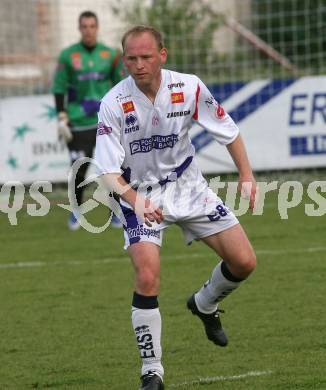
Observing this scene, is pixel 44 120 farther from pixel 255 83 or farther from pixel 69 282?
pixel 69 282

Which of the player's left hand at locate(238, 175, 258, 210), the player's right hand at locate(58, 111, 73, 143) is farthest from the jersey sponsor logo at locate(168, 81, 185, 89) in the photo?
the player's right hand at locate(58, 111, 73, 143)

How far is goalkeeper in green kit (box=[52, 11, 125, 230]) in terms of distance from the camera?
1213cm

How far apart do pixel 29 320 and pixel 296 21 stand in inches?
392

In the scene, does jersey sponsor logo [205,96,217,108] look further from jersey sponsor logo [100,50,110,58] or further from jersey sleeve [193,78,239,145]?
jersey sponsor logo [100,50,110,58]

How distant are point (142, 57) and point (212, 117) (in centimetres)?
60

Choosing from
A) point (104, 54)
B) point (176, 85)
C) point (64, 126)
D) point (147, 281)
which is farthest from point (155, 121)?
point (104, 54)

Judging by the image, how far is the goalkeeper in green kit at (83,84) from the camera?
12.1 m

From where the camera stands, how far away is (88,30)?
11.9 m

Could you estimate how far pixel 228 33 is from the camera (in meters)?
19.0

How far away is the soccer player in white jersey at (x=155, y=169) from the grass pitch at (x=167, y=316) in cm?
51

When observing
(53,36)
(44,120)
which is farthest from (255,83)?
(53,36)

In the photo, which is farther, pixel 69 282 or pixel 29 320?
pixel 69 282

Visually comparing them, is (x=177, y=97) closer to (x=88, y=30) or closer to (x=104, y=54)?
(x=88, y=30)

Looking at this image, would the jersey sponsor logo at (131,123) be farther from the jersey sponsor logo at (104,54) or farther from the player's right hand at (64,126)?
the jersey sponsor logo at (104,54)
